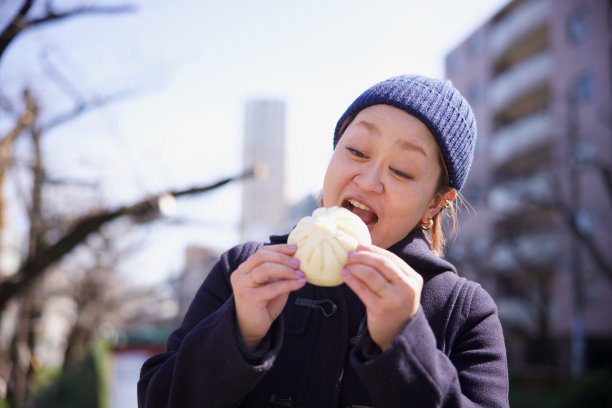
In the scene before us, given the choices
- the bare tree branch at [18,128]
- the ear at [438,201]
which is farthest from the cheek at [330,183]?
the bare tree branch at [18,128]

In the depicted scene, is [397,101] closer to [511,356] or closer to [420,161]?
[420,161]

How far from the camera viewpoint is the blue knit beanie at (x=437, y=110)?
2.06 meters

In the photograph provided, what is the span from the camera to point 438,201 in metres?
2.28

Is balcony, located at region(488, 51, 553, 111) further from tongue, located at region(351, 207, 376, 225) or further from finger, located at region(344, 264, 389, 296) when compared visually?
finger, located at region(344, 264, 389, 296)

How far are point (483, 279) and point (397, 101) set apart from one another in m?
23.4

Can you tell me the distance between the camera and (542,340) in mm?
23328

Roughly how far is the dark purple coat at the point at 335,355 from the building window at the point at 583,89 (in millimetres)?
26990

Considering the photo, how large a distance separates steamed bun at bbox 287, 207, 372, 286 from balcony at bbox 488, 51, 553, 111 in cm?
3010

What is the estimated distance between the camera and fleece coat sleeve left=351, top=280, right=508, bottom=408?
1.46 m

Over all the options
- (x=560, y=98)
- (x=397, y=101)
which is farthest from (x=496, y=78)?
(x=397, y=101)

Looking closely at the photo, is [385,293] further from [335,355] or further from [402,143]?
[402,143]

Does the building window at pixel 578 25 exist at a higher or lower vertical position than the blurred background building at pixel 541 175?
higher

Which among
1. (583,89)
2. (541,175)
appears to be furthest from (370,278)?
(583,89)

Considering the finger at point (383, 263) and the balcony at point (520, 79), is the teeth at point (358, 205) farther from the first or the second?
the balcony at point (520, 79)
